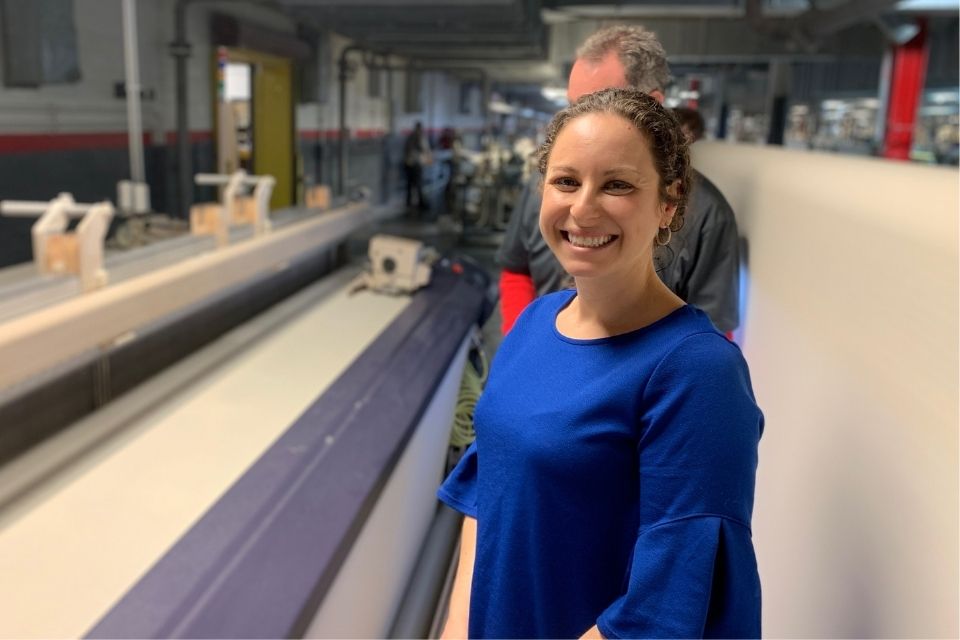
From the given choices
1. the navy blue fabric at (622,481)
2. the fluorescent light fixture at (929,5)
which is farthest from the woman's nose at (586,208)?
the fluorescent light fixture at (929,5)

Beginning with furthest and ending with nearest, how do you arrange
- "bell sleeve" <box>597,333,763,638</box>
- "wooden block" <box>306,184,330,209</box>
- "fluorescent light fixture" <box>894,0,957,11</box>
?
1. "fluorescent light fixture" <box>894,0,957,11</box>
2. "wooden block" <box>306,184,330,209</box>
3. "bell sleeve" <box>597,333,763,638</box>

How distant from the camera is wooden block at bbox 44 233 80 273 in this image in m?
2.51

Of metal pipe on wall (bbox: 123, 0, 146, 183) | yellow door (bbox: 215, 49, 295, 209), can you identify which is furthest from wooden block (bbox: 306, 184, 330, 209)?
metal pipe on wall (bbox: 123, 0, 146, 183)

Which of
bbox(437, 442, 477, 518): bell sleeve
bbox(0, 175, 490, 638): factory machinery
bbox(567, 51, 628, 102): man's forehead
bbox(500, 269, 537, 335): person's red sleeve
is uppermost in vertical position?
bbox(567, 51, 628, 102): man's forehead

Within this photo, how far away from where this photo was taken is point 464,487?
1.07 metres

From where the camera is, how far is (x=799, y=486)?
1.00 m

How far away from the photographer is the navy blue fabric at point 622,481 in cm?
71

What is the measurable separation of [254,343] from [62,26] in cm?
159

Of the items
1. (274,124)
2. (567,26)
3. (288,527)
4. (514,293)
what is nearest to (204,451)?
(288,527)

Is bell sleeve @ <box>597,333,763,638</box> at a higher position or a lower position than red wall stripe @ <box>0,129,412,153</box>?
lower

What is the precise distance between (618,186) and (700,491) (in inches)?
11.4

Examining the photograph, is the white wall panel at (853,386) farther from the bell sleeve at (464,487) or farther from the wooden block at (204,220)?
the wooden block at (204,220)

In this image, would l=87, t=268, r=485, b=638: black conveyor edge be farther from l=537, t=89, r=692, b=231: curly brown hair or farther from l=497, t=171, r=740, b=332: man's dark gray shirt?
l=537, t=89, r=692, b=231: curly brown hair

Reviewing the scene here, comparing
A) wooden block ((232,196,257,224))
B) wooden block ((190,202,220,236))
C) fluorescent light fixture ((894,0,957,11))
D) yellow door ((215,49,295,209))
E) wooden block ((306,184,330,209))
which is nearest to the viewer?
wooden block ((190,202,220,236))
